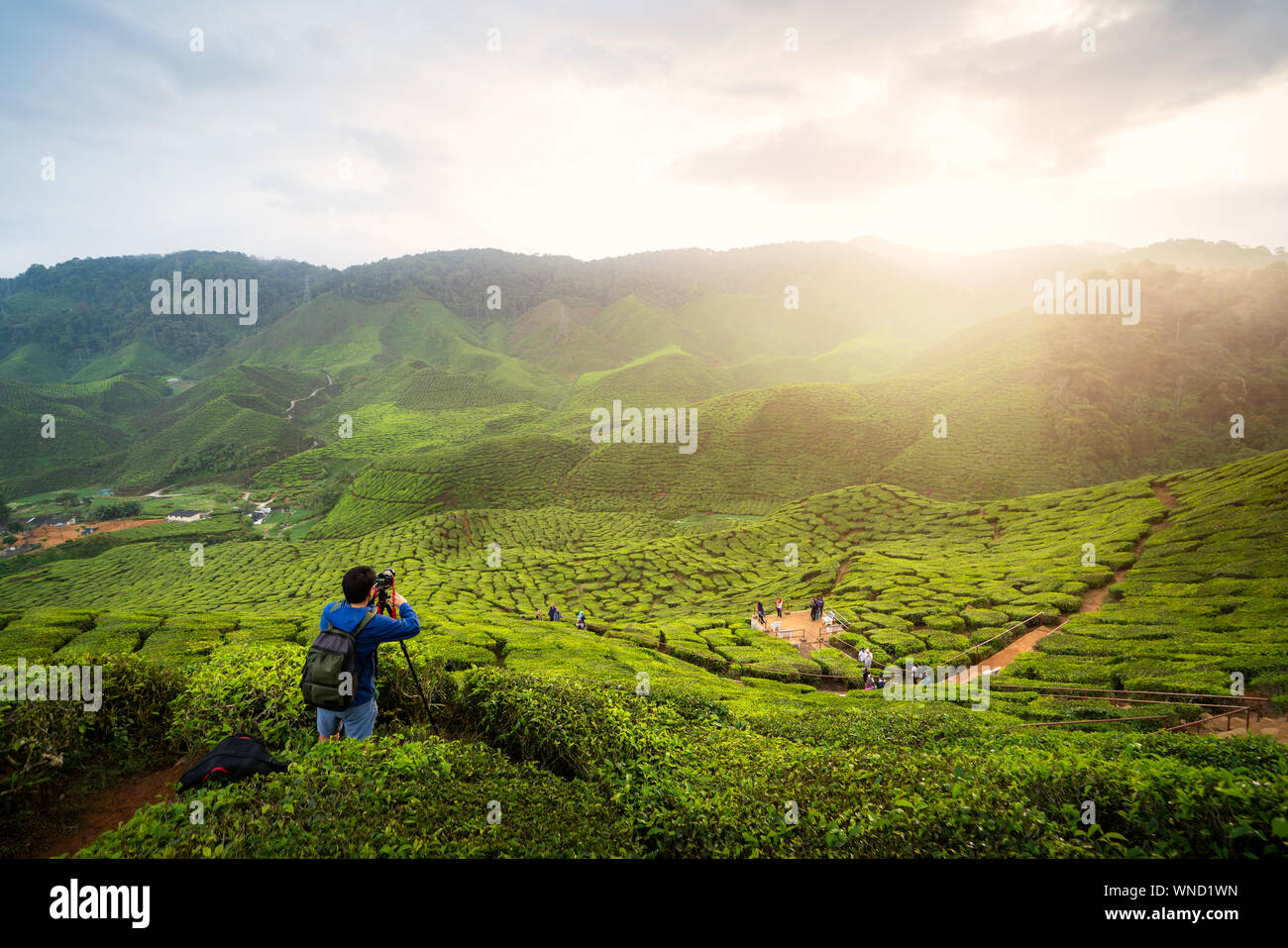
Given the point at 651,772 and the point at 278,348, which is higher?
the point at 278,348

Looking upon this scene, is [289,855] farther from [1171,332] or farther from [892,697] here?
[1171,332]

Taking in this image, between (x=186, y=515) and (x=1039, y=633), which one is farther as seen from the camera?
(x=186, y=515)

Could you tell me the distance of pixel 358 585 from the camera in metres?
5.83

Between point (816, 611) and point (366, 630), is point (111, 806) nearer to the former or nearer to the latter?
point (366, 630)

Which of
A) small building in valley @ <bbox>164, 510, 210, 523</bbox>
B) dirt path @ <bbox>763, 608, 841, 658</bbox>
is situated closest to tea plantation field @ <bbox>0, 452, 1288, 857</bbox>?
dirt path @ <bbox>763, 608, 841, 658</bbox>

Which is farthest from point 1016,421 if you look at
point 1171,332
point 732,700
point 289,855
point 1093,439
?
point 289,855

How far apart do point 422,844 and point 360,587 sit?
2.79 meters

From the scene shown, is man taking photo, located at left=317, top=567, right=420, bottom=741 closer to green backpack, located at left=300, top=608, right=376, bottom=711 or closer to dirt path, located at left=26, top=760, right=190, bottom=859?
green backpack, located at left=300, top=608, right=376, bottom=711

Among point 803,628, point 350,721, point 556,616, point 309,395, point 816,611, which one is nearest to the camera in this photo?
point 350,721

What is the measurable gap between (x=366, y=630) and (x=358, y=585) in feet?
1.68

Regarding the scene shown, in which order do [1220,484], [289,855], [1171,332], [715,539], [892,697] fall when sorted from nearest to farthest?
[289,855] → [892,697] → [1220,484] → [715,539] → [1171,332]

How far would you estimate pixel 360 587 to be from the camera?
19.2 feet

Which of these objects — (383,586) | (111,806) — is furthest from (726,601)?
(111,806)

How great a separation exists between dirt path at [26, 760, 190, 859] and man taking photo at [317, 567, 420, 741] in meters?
1.62
